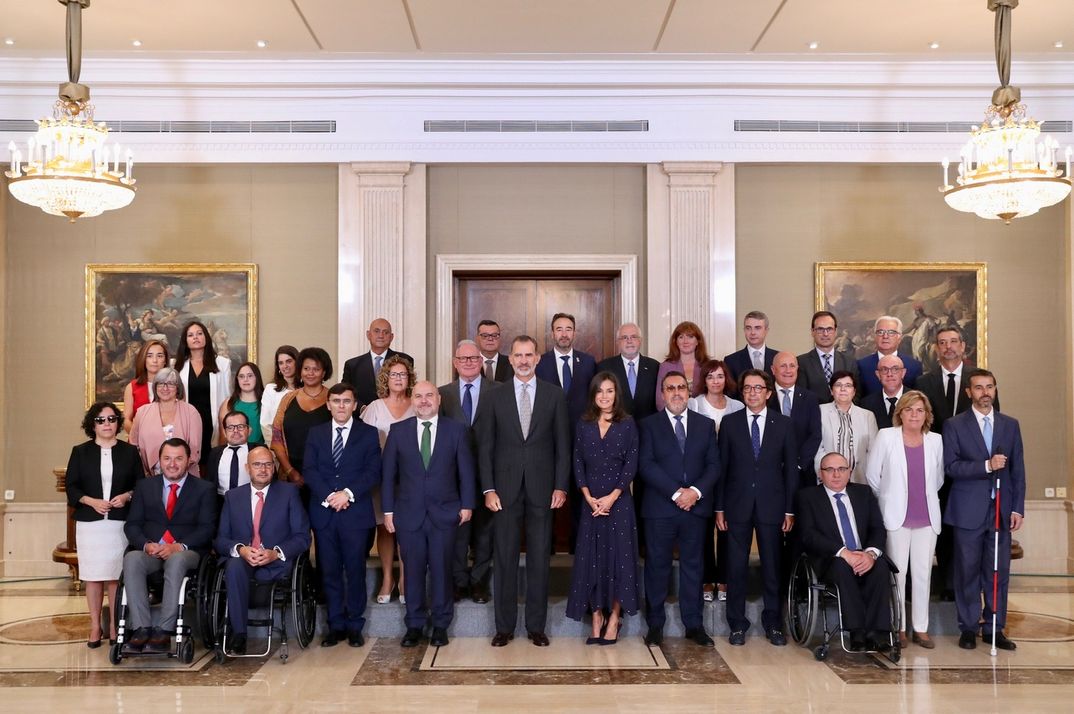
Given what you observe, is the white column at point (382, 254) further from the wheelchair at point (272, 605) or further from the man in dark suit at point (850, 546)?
the man in dark suit at point (850, 546)

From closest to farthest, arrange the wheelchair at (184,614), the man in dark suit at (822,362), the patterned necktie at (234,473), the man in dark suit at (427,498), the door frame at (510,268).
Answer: the wheelchair at (184,614), the man in dark suit at (427,498), the patterned necktie at (234,473), the man in dark suit at (822,362), the door frame at (510,268)

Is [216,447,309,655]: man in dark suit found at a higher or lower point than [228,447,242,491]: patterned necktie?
lower

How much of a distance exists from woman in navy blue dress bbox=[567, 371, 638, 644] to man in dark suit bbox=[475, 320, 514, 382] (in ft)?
3.58

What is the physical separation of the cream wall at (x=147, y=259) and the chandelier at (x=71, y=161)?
1.84 m

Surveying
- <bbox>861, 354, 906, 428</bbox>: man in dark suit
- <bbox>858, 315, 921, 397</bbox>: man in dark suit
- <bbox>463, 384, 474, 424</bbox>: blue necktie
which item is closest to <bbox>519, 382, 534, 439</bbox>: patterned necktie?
<bbox>463, 384, 474, 424</bbox>: blue necktie

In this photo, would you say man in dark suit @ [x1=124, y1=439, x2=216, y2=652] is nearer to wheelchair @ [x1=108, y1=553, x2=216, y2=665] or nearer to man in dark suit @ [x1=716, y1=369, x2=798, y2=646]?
wheelchair @ [x1=108, y1=553, x2=216, y2=665]

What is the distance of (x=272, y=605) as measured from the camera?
18.3 feet

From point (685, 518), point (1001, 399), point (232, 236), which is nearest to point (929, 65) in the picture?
point (1001, 399)

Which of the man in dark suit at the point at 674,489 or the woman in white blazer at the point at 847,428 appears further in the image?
the woman in white blazer at the point at 847,428

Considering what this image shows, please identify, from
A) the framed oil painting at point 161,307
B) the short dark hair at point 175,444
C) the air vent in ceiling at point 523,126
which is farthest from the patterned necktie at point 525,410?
the framed oil painting at point 161,307

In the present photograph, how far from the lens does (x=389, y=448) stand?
5.92 metres

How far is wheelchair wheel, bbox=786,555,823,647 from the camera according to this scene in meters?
5.55

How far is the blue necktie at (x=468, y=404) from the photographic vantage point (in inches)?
249

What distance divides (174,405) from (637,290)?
4.00 metres
